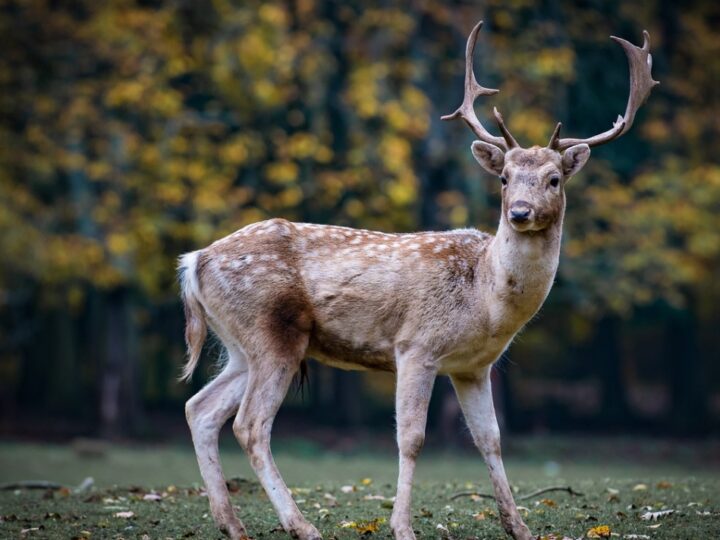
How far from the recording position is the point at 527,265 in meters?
7.02

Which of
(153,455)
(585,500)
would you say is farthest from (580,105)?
(585,500)

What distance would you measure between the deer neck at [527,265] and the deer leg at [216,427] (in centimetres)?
184

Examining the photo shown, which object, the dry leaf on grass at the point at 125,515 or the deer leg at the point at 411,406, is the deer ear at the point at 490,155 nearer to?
the deer leg at the point at 411,406

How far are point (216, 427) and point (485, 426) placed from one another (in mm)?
1715

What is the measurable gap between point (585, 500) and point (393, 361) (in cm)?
232

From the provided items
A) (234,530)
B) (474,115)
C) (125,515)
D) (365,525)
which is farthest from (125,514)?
(474,115)

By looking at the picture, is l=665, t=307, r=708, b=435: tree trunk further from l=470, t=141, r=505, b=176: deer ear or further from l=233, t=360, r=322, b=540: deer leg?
l=233, t=360, r=322, b=540: deer leg

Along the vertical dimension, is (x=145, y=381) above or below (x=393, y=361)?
below

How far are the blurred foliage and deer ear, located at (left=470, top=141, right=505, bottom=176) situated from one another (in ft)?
33.1

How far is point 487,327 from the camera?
23.4 ft

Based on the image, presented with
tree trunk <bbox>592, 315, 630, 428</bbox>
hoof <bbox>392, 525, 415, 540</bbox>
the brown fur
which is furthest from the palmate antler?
tree trunk <bbox>592, 315, 630, 428</bbox>

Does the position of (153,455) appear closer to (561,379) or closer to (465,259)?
(465,259)

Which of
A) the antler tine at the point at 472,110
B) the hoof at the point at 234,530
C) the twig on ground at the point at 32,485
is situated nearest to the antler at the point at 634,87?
the antler tine at the point at 472,110

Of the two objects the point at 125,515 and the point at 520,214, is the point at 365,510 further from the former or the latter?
the point at 520,214
